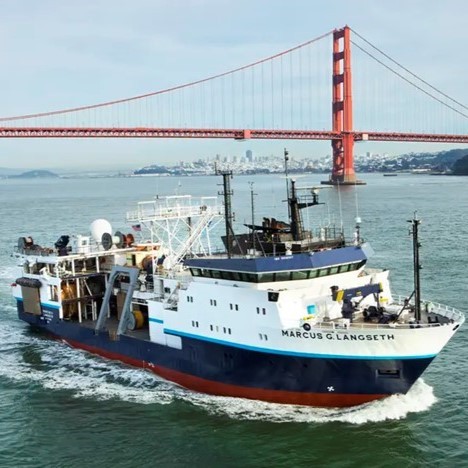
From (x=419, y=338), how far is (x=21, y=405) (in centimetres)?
1270

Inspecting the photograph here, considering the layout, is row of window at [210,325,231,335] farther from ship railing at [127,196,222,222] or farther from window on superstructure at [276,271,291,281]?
ship railing at [127,196,222,222]

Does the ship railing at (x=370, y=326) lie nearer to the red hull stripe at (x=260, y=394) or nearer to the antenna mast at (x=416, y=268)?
the antenna mast at (x=416, y=268)

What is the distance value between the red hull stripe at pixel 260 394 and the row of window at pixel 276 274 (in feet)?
11.2

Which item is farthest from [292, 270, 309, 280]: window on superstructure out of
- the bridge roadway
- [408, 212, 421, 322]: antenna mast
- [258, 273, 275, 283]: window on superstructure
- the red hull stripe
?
the bridge roadway

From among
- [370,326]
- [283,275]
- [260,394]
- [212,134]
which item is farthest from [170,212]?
[212,134]

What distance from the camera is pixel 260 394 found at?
62.3 feet

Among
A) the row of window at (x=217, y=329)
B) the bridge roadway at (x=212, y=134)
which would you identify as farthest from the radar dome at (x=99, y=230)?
the bridge roadway at (x=212, y=134)

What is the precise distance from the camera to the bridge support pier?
386 feet

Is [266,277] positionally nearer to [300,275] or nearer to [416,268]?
[300,275]

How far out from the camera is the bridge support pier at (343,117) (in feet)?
386

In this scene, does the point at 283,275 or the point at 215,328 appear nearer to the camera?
the point at 283,275

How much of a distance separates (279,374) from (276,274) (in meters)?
2.99

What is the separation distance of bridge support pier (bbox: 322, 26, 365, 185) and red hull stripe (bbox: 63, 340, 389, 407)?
9713cm

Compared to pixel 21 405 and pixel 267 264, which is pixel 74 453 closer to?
pixel 21 405
